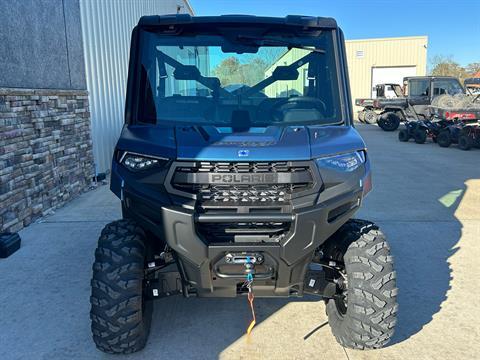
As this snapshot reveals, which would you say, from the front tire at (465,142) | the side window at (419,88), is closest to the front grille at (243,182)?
the front tire at (465,142)

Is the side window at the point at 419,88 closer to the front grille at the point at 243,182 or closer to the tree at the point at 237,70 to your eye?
the tree at the point at 237,70

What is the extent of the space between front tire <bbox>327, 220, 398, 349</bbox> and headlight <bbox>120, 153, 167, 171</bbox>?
139 cm

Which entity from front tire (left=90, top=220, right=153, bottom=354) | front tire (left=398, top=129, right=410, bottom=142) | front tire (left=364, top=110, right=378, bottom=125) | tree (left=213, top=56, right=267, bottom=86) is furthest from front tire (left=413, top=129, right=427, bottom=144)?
front tire (left=90, top=220, right=153, bottom=354)

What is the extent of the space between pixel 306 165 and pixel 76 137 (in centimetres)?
610

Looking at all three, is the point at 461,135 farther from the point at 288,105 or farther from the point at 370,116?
the point at 288,105

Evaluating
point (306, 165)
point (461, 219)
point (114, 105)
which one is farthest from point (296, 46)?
point (114, 105)

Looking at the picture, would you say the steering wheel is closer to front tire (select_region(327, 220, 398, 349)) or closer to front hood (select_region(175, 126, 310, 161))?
front hood (select_region(175, 126, 310, 161))

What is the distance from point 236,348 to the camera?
321cm

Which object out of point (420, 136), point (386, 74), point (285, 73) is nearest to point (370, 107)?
point (420, 136)

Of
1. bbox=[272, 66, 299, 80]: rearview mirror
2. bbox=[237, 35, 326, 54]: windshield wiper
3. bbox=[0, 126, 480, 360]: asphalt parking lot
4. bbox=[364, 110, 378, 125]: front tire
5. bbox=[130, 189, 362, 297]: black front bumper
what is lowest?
bbox=[0, 126, 480, 360]: asphalt parking lot

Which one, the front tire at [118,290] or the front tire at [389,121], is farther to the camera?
the front tire at [389,121]

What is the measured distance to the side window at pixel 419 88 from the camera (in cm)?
2006

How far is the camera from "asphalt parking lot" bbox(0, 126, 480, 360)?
10.4 feet

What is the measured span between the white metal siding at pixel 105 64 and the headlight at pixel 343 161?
275 inches
